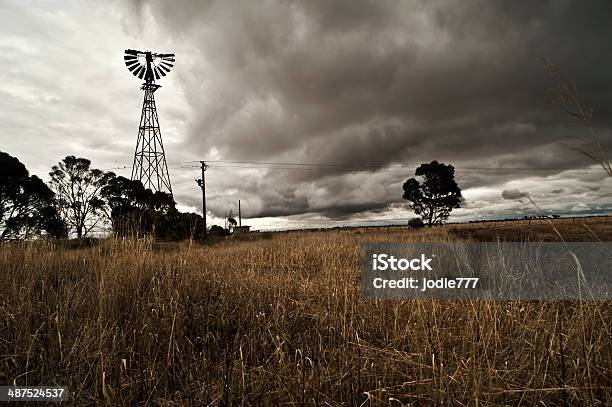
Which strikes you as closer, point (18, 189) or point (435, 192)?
point (18, 189)

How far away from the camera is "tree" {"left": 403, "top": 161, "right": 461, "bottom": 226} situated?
148 feet

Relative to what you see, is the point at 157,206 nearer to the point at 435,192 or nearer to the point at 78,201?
the point at 78,201

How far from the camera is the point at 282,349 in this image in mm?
3211

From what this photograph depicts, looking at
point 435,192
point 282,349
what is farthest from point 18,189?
point 435,192

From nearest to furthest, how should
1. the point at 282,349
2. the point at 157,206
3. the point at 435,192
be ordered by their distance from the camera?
1. the point at 282,349
2. the point at 157,206
3. the point at 435,192

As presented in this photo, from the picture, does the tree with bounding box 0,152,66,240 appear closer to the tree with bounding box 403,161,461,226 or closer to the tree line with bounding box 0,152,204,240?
the tree line with bounding box 0,152,204,240

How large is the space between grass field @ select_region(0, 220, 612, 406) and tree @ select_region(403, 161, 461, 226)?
43361mm

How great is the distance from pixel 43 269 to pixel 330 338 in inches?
219

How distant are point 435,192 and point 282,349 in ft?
154

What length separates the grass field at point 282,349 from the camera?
2.33 m

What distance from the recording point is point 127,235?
6.35m

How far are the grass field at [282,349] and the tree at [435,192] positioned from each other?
43.4 m

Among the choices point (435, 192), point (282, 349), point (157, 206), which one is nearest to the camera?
point (282, 349)

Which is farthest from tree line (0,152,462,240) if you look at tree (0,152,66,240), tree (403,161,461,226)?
tree (403,161,461,226)
